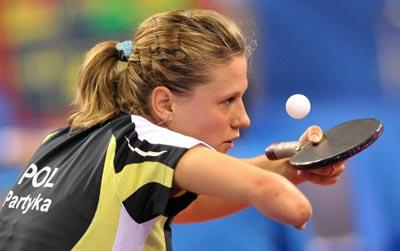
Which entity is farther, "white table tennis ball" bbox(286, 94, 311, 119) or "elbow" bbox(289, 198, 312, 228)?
"white table tennis ball" bbox(286, 94, 311, 119)

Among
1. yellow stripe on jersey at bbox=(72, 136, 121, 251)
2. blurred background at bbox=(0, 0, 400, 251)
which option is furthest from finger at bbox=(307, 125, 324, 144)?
blurred background at bbox=(0, 0, 400, 251)

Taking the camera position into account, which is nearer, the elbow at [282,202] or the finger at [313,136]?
the elbow at [282,202]

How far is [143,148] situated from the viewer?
125 cm

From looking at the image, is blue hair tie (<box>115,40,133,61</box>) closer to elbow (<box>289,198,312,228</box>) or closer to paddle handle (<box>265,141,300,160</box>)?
paddle handle (<box>265,141,300,160</box>)

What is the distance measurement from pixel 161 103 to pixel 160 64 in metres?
0.07

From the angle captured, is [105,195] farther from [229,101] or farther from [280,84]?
[280,84]

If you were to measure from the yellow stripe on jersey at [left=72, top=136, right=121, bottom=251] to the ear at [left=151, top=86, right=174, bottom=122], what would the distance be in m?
0.14

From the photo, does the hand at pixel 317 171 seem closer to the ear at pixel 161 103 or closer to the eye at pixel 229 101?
the eye at pixel 229 101

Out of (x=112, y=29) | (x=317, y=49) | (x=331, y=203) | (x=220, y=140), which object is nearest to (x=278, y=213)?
(x=220, y=140)

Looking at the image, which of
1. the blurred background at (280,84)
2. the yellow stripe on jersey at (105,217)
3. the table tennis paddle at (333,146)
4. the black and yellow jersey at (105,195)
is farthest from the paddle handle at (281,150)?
the blurred background at (280,84)

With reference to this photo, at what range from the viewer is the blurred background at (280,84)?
7.53ft

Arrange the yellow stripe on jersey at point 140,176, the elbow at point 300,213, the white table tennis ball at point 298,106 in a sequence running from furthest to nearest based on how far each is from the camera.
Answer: the white table tennis ball at point 298,106 < the yellow stripe on jersey at point 140,176 < the elbow at point 300,213

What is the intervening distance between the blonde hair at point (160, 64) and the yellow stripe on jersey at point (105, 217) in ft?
0.51

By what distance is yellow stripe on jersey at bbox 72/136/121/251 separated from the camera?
4.14 ft
